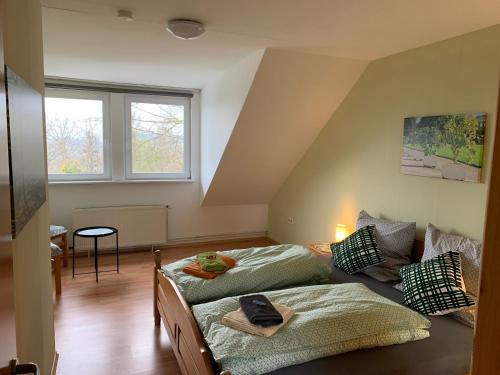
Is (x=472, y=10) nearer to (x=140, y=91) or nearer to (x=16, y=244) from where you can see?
(x=16, y=244)

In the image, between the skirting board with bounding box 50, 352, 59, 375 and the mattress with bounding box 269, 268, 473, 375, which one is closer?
the mattress with bounding box 269, 268, 473, 375

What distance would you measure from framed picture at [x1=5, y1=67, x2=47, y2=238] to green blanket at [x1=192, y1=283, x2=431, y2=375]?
98 centimetres

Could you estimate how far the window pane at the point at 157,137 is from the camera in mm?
4723

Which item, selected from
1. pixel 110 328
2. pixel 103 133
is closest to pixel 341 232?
pixel 110 328

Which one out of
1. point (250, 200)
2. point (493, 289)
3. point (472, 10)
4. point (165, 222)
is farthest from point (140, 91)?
point (493, 289)

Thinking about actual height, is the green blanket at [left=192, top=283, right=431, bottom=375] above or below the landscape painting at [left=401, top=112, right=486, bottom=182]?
below

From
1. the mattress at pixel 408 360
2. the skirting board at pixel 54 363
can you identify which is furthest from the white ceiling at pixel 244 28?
the skirting board at pixel 54 363

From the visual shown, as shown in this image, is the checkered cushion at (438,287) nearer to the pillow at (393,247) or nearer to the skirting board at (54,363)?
the pillow at (393,247)

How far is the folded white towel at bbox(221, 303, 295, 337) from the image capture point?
66.5 inches

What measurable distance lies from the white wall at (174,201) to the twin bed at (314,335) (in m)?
2.68

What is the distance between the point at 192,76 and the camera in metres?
4.14

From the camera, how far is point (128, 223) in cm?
466

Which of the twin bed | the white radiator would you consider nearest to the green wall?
the twin bed

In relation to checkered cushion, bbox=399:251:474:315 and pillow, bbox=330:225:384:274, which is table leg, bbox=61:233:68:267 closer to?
pillow, bbox=330:225:384:274
